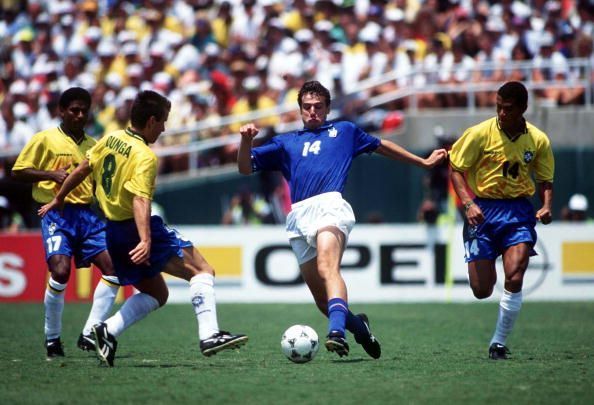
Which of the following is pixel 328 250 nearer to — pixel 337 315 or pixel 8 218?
pixel 337 315

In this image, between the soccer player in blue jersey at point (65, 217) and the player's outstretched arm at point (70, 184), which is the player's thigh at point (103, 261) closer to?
the soccer player in blue jersey at point (65, 217)

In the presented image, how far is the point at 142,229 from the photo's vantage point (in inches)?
365

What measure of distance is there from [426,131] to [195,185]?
4543 millimetres

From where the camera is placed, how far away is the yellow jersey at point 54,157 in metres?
11.1

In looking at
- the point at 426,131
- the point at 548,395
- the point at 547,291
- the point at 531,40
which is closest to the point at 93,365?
the point at 548,395

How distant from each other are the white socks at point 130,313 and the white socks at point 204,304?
429 millimetres

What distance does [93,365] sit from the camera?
32.9 feet

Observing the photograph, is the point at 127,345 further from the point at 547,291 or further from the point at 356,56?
the point at 356,56

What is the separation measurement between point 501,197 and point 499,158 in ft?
1.20

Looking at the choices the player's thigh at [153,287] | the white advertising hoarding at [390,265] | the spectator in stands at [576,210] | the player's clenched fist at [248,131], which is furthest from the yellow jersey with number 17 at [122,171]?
the spectator in stands at [576,210]

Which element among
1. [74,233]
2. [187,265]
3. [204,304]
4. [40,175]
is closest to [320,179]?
[187,265]

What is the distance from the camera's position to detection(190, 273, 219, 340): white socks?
9617 mm

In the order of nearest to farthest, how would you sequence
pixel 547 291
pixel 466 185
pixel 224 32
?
pixel 466 185
pixel 547 291
pixel 224 32

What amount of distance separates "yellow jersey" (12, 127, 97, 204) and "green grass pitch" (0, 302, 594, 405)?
61.3 inches
